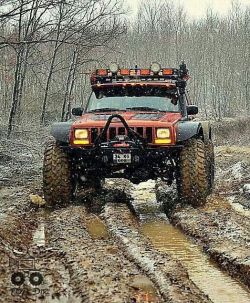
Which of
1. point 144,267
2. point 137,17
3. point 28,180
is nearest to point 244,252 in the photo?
point 144,267

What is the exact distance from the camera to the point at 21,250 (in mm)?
6320

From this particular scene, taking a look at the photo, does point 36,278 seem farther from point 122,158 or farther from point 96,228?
point 122,158

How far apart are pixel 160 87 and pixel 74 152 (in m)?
2.16

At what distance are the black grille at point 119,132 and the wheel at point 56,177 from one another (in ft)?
2.05

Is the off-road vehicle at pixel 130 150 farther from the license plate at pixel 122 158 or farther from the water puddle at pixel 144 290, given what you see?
the water puddle at pixel 144 290

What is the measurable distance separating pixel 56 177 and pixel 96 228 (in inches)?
65.2

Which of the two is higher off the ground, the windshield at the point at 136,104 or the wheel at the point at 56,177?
the windshield at the point at 136,104

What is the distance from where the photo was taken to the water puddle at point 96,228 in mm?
7444

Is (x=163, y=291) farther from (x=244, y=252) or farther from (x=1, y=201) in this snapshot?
(x=1, y=201)

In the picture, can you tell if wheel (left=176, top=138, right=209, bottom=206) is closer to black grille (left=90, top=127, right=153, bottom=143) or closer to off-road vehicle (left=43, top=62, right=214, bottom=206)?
off-road vehicle (left=43, top=62, right=214, bottom=206)

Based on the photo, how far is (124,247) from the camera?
657cm

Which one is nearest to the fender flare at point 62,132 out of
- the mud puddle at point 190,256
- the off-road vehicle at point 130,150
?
the off-road vehicle at point 130,150

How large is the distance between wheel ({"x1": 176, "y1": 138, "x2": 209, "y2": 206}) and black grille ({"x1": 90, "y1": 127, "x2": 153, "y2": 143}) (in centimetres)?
→ 61

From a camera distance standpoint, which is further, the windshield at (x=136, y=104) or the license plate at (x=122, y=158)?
the windshield at (x=136, y=104)
